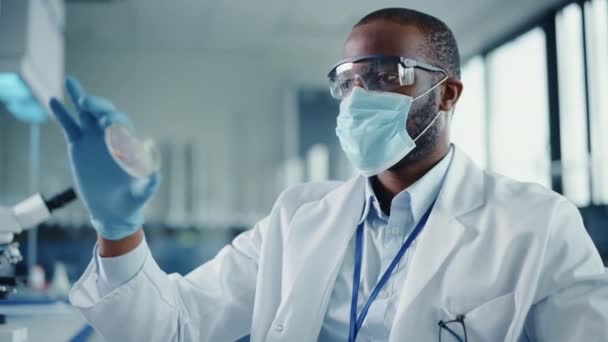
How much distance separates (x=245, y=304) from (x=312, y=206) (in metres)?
0.26

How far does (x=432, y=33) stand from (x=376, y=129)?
0.81ft

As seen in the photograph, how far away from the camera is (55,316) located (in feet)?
5.31

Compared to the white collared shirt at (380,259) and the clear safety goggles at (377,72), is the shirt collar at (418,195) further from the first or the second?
the clear safety goggles at (377,72)

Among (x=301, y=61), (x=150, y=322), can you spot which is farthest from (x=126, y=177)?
(x=301, y=61)

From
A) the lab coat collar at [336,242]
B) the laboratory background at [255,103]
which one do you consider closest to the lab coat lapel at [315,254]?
the lab coat collar at [336,242]

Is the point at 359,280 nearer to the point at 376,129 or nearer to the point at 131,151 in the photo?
the point at 376,129

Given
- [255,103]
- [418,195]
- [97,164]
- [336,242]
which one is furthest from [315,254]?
[255,103]

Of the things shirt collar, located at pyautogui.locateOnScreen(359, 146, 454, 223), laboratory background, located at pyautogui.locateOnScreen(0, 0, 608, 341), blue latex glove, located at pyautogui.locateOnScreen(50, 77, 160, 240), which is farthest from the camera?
laboratory background, located at pyautogui.locateOnScreen(0, 0, 608, 341)

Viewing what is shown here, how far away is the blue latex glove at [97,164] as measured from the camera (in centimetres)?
93

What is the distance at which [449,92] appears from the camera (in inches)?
57.4

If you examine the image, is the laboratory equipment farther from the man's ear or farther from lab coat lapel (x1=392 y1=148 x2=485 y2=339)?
the man's ear

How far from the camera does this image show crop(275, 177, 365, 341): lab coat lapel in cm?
124

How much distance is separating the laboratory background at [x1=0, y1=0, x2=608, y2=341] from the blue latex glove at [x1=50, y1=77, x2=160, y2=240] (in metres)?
2.16

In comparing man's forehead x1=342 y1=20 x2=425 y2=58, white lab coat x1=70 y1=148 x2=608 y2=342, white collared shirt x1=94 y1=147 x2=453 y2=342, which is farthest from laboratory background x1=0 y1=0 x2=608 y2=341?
man's forehead x1=342 y1=20 x2=425 y2=58
